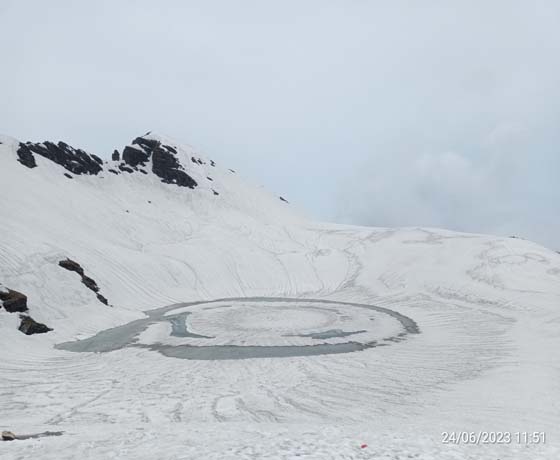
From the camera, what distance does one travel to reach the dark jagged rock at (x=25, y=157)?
243ft

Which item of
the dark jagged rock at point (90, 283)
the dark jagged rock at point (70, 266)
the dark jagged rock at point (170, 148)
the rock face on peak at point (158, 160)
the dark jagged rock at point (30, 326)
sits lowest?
the dark jagged rock at point (30, 326)

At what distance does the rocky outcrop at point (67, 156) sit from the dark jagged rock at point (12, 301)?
204 feet

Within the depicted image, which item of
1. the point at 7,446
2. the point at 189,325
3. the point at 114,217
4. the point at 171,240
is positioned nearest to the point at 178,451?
the point at 7,446

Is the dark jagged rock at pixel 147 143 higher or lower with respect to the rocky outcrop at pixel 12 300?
higher

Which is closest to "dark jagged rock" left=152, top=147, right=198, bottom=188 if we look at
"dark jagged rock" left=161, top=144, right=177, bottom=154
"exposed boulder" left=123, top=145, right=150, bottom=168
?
"dark jagged rock" left=161, top=144, right=177, bottom=154

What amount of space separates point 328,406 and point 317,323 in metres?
18.2

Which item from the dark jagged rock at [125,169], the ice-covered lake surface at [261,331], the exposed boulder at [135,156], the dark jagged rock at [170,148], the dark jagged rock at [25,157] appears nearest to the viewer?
the ice-covered lake surface at [261,331]

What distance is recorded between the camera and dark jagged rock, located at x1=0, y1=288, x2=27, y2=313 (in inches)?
1018

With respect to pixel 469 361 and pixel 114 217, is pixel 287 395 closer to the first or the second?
pixel 469 361

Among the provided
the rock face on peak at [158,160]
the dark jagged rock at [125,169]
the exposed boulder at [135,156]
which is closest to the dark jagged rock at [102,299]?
the rock face on peak at [158,160]

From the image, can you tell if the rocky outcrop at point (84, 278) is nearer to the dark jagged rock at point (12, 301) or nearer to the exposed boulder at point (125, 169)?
the dark jagged rock at point (12, 301)

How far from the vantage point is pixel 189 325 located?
31.2 metres

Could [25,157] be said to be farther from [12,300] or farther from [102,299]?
[12,300]

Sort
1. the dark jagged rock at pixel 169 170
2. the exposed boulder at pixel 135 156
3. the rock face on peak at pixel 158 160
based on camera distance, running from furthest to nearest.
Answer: the exposed boulder at pixel 135 156 < the rock face on peak at pixel 158 160 < the dark jagged rock at pixel 169 170
